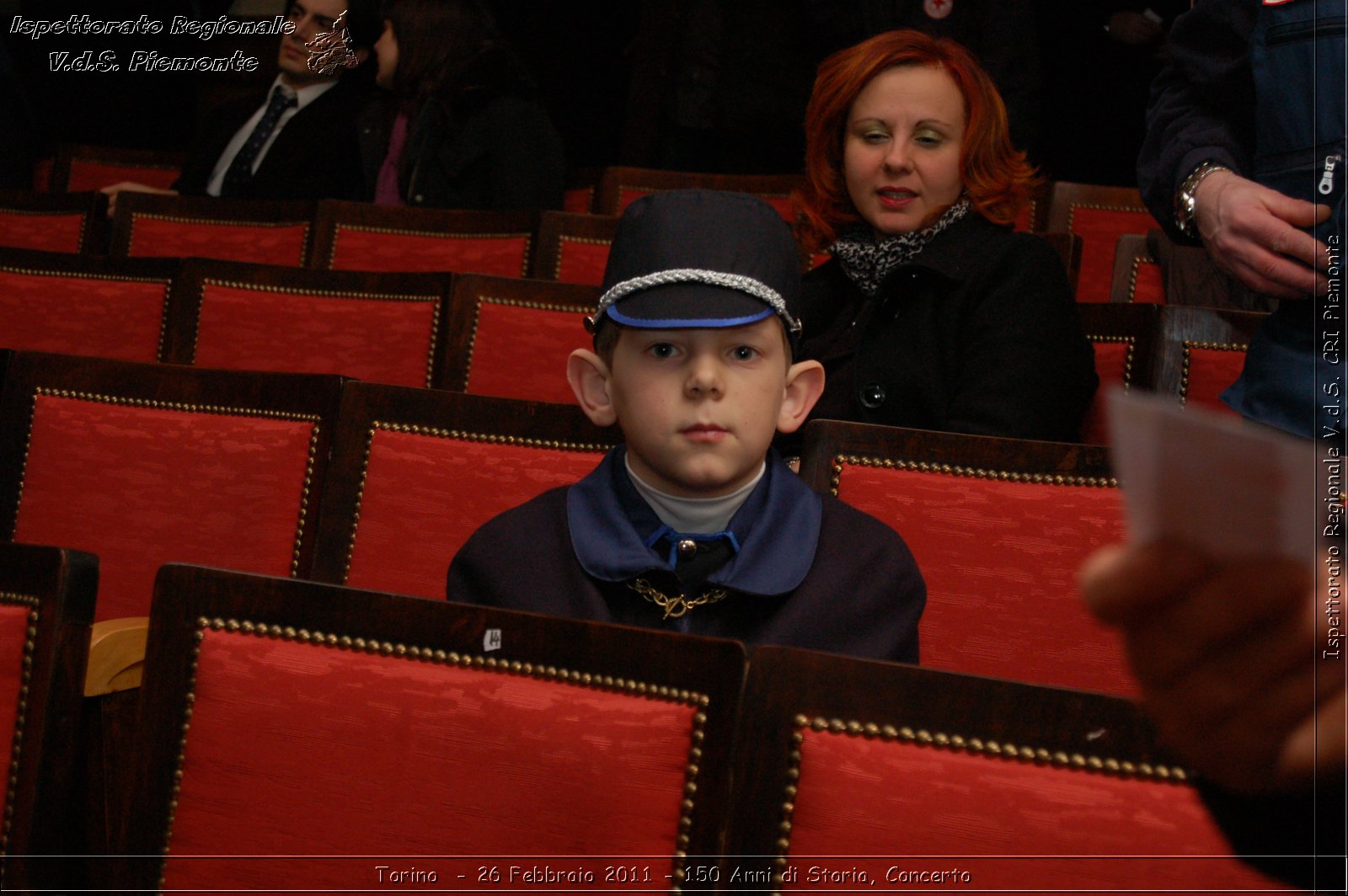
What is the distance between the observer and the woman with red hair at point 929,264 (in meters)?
1.56

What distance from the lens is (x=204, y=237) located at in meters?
2.65

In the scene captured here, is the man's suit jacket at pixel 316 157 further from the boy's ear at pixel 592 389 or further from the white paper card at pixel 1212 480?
the white paper card at pixel 1212 480

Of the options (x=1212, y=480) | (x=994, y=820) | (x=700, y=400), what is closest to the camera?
(x=1212, y=480)

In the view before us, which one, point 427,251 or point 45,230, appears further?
point 45,230

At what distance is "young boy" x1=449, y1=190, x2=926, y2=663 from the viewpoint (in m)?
1.02

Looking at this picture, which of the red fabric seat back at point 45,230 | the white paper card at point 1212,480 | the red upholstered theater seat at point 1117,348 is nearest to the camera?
the white paper card at point 1212,480

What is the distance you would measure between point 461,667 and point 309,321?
1.28 metres

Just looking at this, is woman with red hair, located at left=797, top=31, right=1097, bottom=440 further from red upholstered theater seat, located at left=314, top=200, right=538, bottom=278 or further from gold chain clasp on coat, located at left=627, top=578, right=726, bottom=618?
red upholstered theater seat, located at left=314, top=200, right=538, bottom=278

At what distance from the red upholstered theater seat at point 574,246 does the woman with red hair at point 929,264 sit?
2.44 feet

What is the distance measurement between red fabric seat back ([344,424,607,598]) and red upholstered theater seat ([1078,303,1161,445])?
0.73 m

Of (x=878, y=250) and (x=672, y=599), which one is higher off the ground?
(x=878, y=250)

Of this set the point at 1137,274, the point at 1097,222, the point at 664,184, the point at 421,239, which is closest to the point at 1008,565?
the point at 1137,274

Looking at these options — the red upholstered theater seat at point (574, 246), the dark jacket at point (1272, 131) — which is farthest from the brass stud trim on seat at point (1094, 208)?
the dark jacket at point (1272, 131)

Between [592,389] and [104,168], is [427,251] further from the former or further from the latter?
[104,168]
